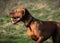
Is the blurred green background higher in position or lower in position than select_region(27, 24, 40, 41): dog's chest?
lower

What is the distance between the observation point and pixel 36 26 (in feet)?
28.7

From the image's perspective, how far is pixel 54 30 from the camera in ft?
29.3

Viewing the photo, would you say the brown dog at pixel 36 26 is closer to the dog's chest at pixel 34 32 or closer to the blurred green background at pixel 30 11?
the dog's chest at pixel 34 32

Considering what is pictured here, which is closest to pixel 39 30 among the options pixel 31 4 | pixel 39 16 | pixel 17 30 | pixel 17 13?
pixel 17 13

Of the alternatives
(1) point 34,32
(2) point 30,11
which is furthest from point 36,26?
(2) point 30,11

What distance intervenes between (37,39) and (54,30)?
59 centimetres

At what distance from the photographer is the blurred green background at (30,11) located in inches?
456

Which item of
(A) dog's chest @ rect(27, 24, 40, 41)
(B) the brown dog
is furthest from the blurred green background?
(A) dog's chest @ rect(27, 24, 40, 41)

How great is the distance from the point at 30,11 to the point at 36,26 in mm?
7071

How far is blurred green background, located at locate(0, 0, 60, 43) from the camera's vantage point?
1159 centimetres

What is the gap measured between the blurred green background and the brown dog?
2155 millimetres

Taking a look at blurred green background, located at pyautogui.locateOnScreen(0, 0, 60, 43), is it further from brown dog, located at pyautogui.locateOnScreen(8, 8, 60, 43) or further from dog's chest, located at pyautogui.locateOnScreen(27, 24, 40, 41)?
dog's chest, located at pyautogui.locateOnScreen(27, 24, 40, 41)

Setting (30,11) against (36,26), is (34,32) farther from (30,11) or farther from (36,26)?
(30,11)

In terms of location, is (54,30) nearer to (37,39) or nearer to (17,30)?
(37,39)
